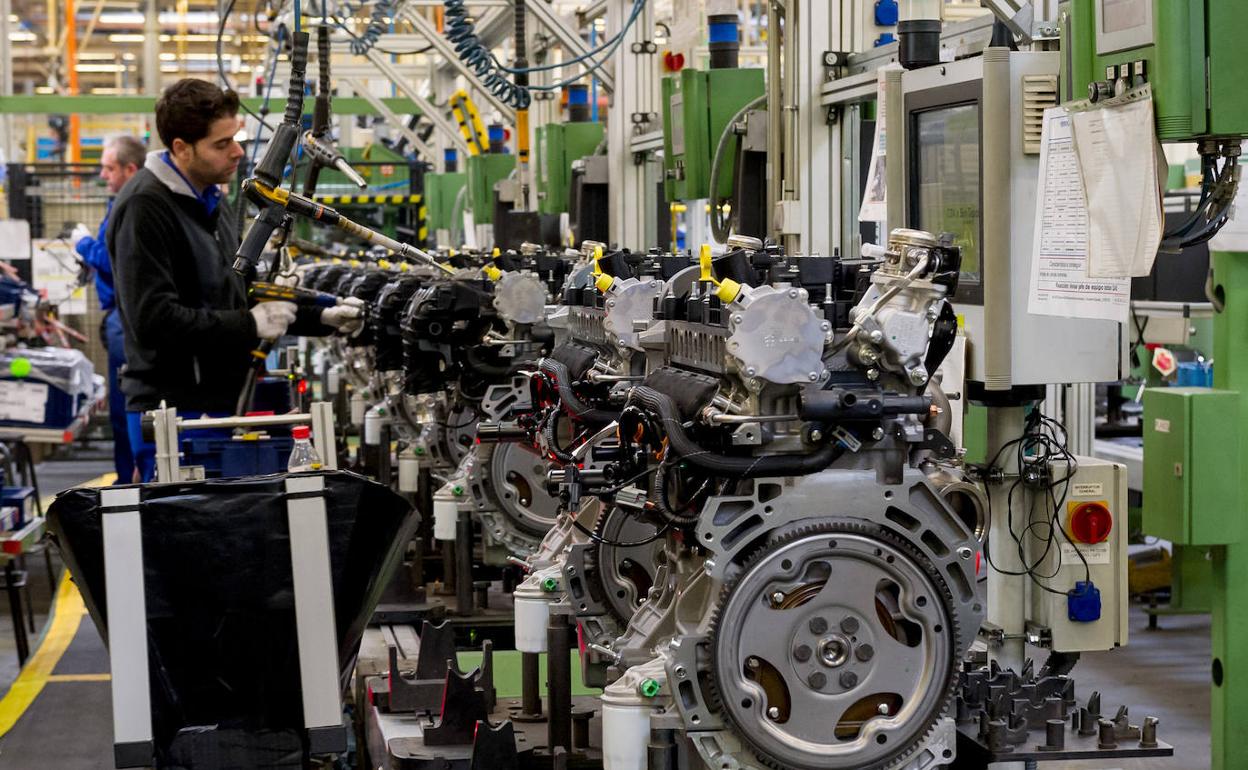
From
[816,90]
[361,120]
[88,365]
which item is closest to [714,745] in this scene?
[816,90]

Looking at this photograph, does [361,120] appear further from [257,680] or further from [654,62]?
[257,680]

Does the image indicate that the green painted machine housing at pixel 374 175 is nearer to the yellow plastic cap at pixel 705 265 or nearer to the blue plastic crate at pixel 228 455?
the blue plastic crate at pixel 228 455

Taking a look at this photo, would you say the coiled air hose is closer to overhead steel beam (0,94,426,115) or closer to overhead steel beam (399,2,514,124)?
overhead steel beam (399,2,514,124)

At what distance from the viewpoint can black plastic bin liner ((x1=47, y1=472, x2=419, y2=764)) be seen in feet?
9.30

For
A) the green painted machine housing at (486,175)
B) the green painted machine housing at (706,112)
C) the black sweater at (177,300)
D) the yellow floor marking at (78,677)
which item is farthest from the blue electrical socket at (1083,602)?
the green painted machine housing at (486,175)

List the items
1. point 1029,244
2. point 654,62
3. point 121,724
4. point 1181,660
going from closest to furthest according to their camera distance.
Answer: point 121,724 < point 1029,244 < point 1181,660 < point 654,62

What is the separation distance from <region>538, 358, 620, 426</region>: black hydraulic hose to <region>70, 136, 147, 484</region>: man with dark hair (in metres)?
4.48

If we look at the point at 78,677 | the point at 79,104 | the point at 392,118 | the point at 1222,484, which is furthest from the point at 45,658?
the point at 392,118

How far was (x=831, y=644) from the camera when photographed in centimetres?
262

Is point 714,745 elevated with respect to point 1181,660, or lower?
elevated

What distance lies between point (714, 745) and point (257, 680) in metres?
0.84

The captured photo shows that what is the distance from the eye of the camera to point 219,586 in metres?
2.86

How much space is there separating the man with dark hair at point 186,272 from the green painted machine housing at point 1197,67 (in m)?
2.81

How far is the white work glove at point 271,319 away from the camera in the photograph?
4668mm
